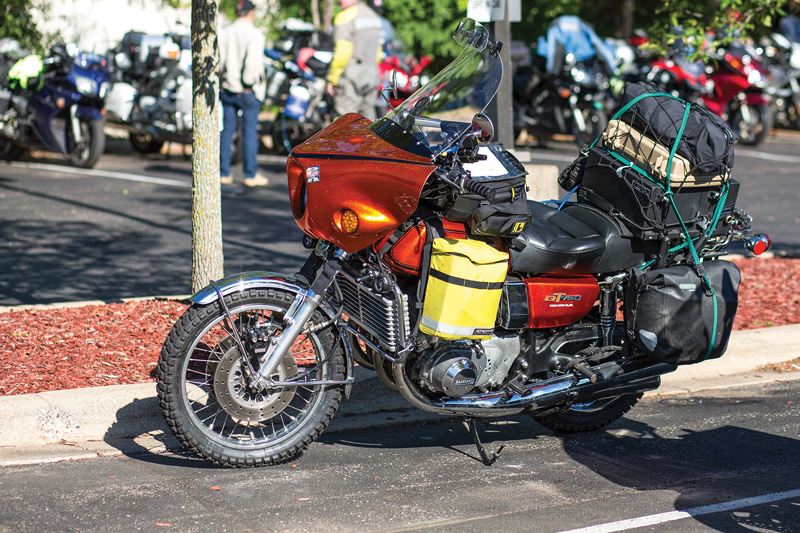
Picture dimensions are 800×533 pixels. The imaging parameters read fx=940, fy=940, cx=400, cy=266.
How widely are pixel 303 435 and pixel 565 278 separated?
1.38m

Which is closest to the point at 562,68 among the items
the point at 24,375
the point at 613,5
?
the point at 613,5

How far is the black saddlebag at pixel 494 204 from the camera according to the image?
12.8ft

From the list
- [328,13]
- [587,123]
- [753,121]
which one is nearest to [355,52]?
[587,123]

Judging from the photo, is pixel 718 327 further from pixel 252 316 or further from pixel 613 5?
pixel 613 5

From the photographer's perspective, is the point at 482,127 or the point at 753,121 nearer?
the point at 482,127

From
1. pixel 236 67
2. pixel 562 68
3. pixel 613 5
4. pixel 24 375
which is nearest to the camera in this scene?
pixel 24 375

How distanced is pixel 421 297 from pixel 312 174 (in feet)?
2.28

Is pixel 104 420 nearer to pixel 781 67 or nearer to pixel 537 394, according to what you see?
pixel 537 394

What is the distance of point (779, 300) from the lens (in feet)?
23.1

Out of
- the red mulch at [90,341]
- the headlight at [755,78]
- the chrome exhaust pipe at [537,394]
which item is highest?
the headlight at [755,78]

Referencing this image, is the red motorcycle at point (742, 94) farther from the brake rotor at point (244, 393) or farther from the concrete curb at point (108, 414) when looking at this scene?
the brake rotor at point (244, 393)

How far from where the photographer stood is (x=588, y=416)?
4785 millimetres

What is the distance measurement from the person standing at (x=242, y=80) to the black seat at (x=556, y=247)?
7.02 m

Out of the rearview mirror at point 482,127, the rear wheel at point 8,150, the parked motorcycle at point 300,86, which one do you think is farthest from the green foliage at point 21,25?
the rearview mirror at point 482,127
